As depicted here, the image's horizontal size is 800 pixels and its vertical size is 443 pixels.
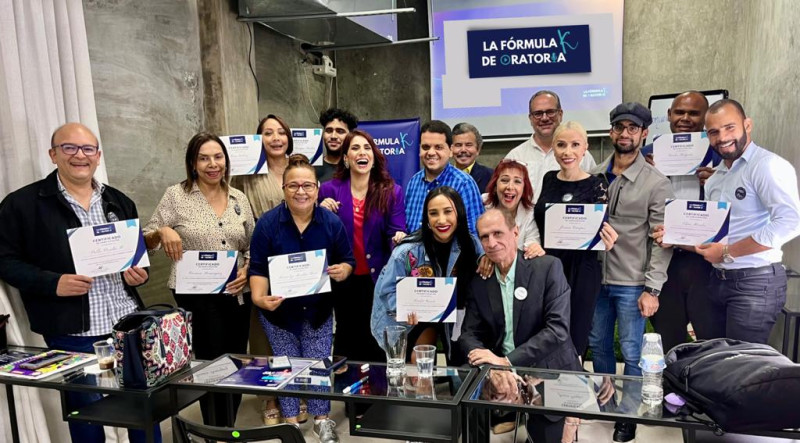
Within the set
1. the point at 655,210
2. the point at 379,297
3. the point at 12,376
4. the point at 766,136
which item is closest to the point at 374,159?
the point at 379,297

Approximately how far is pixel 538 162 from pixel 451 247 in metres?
1.11

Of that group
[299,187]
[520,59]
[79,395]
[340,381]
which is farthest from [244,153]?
[520,59]

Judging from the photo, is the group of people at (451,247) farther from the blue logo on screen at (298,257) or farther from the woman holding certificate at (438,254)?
the blue logo on screen at (298,257)

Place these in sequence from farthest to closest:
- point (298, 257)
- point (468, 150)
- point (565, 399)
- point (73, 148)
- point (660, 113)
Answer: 1. point (660, 113)
2. point (468, 150)
3. point (298, 257)
4. point (73, 148)
5. point (565, 399)

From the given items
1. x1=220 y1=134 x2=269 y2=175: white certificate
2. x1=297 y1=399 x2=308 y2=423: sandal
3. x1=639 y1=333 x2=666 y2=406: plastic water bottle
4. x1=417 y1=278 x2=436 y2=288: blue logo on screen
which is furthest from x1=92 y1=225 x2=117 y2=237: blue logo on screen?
x1=639 y1=333 x2=666 y2=406: plastic water bottle

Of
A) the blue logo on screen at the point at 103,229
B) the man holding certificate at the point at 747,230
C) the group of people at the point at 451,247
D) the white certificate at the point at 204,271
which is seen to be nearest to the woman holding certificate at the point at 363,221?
the group of people at the point at 451,247

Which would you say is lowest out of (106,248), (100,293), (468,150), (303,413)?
(303,413)

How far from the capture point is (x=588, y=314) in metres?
2.89

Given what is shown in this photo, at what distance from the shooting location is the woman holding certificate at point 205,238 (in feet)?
9.26

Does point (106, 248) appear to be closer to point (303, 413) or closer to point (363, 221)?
point (363, 221)

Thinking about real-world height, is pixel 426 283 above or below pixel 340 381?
above

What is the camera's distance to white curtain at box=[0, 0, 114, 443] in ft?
8.50

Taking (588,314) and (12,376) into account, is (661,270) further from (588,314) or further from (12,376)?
(12,376)

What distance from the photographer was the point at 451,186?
3029 millimetres
